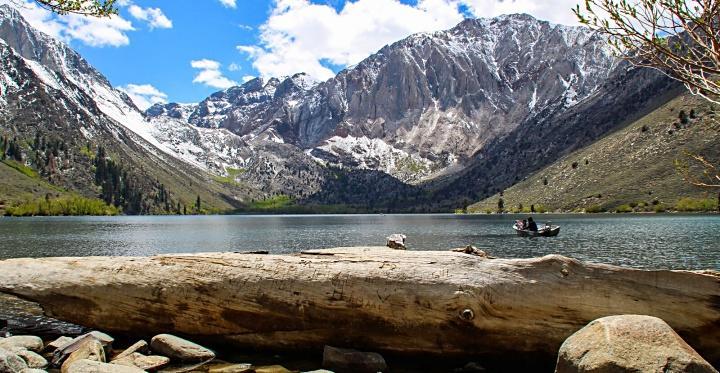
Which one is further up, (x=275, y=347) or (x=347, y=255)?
(x=347, y=255)

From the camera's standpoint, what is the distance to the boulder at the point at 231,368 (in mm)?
13945

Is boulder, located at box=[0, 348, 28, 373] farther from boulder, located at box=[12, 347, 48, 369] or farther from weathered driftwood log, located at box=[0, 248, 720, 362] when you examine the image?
weathered driftwood log, located at box=[0, 248, 720, 362]

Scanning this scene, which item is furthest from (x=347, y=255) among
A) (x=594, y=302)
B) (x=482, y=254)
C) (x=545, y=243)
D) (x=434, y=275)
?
(x=545, y=243)

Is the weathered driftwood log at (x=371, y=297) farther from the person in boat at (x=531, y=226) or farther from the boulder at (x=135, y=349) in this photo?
the person in boat at (x=531, y=226)

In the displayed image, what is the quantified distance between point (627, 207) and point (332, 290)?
20879 centimetres

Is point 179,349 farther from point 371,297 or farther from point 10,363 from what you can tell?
point 371,297

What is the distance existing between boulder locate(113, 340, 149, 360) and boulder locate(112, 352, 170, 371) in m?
0.16

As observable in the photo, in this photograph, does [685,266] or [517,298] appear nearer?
[517,298]

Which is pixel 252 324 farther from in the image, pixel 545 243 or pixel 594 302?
pixel 545 243

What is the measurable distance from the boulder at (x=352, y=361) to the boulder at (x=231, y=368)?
2139 millimetres

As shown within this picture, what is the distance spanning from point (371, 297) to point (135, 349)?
→ 7.24 meters

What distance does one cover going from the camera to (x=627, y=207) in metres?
195

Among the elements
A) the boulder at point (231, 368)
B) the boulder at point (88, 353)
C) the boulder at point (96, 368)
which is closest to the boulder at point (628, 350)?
the boulder at point (231, 368)

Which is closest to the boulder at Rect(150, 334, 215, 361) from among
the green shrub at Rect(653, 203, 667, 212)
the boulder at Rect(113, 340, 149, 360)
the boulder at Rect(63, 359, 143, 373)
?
the boulder at Rect(113, 340, 149, 360)
